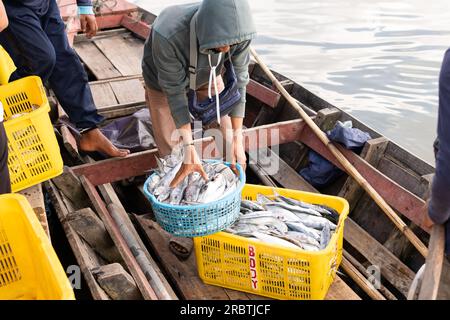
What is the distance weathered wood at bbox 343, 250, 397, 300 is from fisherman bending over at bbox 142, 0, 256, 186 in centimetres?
114

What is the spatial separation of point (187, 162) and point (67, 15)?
4.51m

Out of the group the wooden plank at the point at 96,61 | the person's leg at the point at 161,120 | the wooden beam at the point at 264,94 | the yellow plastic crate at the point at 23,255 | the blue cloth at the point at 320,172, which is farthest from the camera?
the wooden plank at the point at 96,61

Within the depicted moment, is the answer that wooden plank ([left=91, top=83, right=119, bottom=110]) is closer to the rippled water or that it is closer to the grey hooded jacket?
the grey hooded jacket

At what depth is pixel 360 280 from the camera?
11.8ft

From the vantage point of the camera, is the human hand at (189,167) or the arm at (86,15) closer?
the human hand at (189,167)

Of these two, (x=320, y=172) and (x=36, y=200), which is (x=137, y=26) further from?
(x=36, y=200)

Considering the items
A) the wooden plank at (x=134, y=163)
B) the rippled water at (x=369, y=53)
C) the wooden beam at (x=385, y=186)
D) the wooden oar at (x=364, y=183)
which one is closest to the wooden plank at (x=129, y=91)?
the wooden plank at (x=134, y=163)

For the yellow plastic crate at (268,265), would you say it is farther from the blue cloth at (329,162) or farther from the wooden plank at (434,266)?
the blue cloth at (329,162)

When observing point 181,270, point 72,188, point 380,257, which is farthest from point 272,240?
point 72,188

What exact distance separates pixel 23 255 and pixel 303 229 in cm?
178

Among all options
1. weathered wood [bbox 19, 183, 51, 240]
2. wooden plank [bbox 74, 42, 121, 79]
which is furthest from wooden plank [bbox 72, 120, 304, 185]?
wooden plank [bbox 74, 42, 121, 79]

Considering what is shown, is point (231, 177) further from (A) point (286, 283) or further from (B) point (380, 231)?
(B) point (380, 231)

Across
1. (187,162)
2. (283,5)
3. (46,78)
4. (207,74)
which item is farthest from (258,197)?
(283,5)

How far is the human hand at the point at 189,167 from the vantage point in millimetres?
3346
